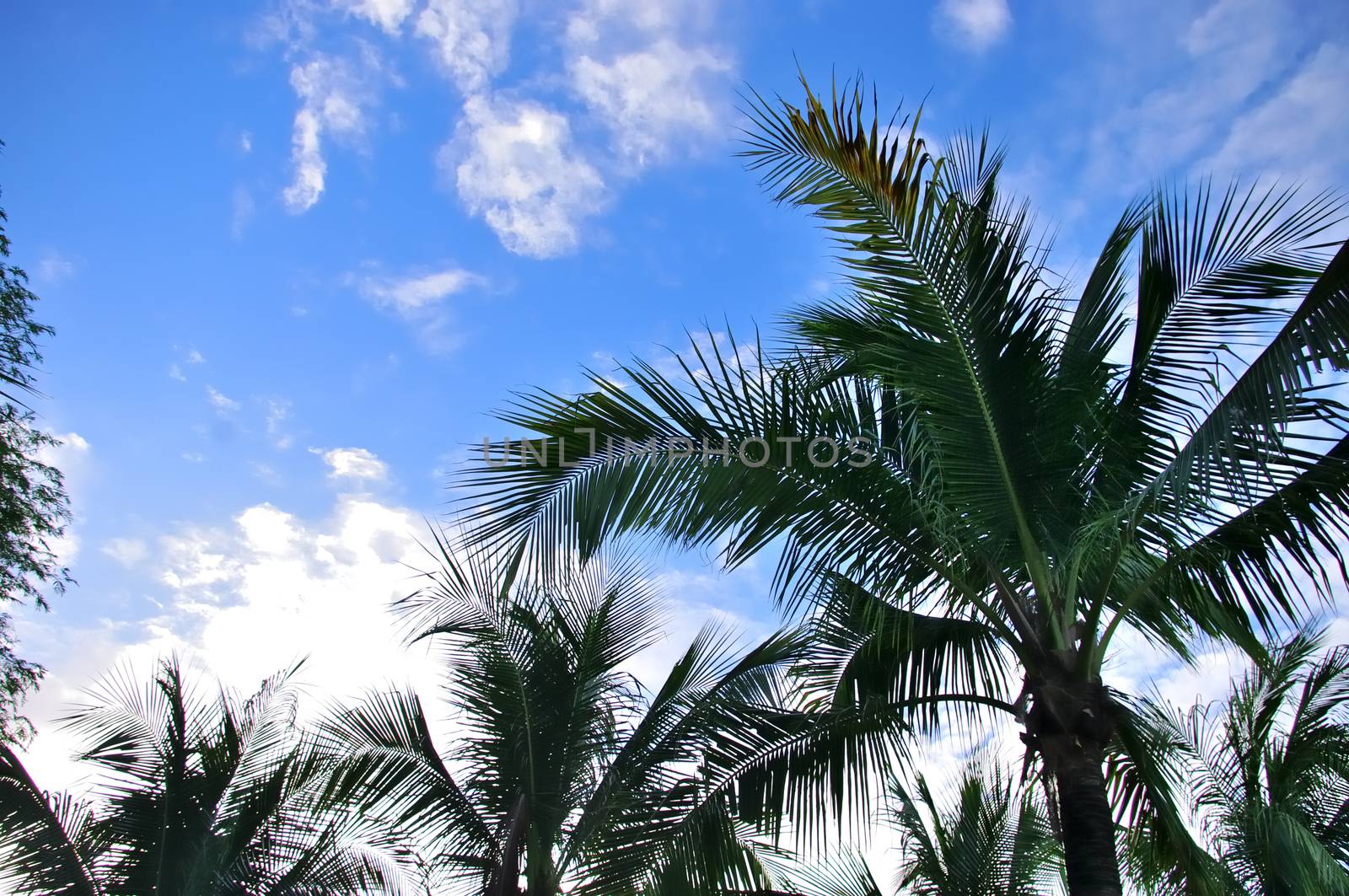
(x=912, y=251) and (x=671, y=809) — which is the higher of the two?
(x=912, y=251)

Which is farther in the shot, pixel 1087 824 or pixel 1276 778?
pixel 1276 778

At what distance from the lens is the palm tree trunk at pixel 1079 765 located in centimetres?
493

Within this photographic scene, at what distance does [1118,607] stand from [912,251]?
2.30 metres

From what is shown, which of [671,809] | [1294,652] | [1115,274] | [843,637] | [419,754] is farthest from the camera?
[1294,652]

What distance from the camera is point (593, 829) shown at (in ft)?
23.8

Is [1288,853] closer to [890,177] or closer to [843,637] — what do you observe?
[843,637]

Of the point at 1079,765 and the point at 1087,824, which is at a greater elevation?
the point at 1079,765

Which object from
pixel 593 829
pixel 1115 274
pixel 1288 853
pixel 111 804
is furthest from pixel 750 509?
pixel 111 804

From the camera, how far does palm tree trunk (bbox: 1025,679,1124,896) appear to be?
493 cm

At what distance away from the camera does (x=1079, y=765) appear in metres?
5.08

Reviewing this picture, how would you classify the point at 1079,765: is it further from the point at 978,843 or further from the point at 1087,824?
the point at 978,843

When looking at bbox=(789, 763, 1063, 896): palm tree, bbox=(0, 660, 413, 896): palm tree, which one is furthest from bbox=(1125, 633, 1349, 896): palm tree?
bbox=(0, 660, 413, 896): palm tree

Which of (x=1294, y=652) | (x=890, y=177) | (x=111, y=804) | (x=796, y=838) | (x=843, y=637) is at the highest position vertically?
(x=890, y=177)

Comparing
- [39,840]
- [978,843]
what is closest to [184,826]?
[39,840]
